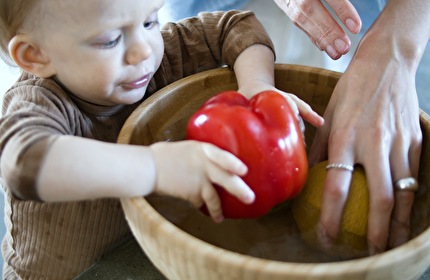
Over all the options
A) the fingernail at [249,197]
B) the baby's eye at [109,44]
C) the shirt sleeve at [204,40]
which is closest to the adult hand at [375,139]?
the fingernail at [249,197]

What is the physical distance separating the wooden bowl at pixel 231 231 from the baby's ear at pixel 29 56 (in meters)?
0.17

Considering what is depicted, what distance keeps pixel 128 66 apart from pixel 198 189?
0.26 metres

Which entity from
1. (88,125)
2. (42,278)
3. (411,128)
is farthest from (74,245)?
(411,128)

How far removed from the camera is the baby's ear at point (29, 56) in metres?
0.70

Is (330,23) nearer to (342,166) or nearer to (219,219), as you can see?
(342,166)

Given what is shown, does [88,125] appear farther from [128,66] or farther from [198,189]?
[198,189]

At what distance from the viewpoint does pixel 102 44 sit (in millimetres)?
687

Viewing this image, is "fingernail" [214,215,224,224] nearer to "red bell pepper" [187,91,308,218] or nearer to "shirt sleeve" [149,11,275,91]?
"red bell pepper" [187,91,308,218]

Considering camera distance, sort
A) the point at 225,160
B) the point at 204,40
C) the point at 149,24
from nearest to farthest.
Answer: the point at 225,160, the point at 149,24, the point at 204,40

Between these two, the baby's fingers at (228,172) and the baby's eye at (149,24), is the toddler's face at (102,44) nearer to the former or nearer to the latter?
the baby's eye at (149,24)

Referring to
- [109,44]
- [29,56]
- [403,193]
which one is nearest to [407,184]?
[403,193]

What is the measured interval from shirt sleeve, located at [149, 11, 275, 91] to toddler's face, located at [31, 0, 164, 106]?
0.15m

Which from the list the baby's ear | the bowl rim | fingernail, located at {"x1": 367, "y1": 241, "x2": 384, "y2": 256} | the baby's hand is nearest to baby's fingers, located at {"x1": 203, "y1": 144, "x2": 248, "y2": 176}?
the baby's hand

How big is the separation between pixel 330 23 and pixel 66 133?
48 centimetres
